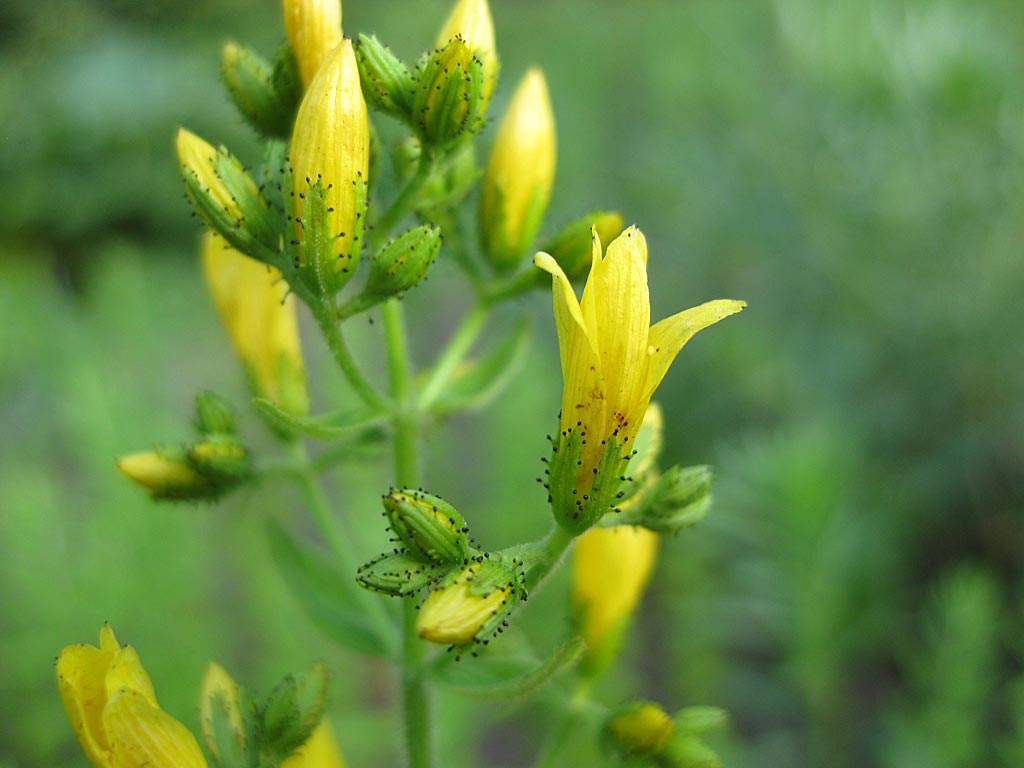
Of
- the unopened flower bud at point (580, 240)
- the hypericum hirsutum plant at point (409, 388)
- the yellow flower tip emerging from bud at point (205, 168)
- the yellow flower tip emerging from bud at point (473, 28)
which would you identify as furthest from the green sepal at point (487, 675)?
the yellow flower tip emerging from bud at point (473, 28)

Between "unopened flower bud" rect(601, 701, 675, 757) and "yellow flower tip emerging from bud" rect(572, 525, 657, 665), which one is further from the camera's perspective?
"yellow flower tip emerging from bud" rect(572, 525, 657, 665)

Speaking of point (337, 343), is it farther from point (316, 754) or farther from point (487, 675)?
point (316, 754)

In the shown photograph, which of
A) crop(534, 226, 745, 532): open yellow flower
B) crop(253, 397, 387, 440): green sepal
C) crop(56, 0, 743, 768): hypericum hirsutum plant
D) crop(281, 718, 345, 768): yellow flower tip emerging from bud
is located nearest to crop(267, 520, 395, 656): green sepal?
crop(56, 0, 743, 768): hypericum hirsutum plant

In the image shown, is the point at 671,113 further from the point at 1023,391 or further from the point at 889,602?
the point at 889,602

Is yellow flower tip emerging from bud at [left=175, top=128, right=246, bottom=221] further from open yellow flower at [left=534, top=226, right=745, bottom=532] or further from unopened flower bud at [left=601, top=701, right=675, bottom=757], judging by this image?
unopened flower bud at [left=601, top=701, right=675, bottom=757]

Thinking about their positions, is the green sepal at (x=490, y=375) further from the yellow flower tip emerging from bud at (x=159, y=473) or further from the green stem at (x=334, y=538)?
the yellow flower tip emerging from bud at (x=159, y=473)

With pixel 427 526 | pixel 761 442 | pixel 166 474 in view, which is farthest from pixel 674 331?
pixel 761 442
